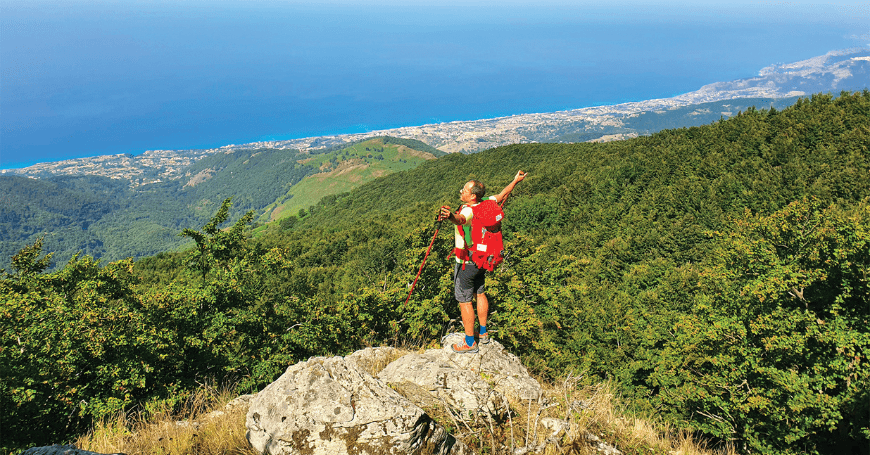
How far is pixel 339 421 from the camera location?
5.04 meters

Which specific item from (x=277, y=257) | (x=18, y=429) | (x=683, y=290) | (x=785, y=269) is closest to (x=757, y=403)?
(x=785, y=269)

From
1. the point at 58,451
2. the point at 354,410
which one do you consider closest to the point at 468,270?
the point at 354,410

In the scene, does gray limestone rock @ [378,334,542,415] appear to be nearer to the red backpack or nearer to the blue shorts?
the blue shorts

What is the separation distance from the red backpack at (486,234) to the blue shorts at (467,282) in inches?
16.1

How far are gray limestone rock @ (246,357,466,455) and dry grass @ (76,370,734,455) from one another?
1.60ft

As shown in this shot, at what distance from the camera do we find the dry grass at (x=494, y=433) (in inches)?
209

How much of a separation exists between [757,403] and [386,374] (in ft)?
39.2

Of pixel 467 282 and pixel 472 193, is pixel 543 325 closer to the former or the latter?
pixel 467 282

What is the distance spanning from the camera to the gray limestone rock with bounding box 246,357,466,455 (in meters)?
4.86

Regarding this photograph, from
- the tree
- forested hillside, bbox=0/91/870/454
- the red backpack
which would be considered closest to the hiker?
the red backpack

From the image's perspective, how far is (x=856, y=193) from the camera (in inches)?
1129

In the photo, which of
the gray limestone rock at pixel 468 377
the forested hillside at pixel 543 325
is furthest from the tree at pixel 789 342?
the gray limestone rock at pixel 468 377

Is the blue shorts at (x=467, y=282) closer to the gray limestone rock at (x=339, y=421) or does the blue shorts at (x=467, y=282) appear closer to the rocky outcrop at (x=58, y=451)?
the gray limestone rock at (x=339, y=421)

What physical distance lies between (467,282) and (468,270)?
312mm
